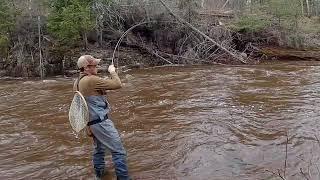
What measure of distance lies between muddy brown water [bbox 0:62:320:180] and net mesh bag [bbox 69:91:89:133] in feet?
2.88

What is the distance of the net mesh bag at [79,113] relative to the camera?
219 inches

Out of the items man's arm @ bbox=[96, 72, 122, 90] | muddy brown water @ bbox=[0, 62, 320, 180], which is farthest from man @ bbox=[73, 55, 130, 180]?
muddy brown water @ bbox=[0, 62, 320, 180]

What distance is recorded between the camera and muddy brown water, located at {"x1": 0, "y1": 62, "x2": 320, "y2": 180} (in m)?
6.36

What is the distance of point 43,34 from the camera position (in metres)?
20.9

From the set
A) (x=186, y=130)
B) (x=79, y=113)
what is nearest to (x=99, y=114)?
(x=79, y=113)

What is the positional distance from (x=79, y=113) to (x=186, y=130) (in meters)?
2.99

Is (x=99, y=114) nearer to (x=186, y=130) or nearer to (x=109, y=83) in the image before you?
(x=109, y=83)

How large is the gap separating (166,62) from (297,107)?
1129 cm

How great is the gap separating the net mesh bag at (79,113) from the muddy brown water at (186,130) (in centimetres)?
88

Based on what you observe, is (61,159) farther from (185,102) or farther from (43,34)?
(43,34)

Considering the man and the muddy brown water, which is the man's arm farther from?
the muddy brown water

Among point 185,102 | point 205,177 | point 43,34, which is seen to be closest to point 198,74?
point 185,102

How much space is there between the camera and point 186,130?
8227 millimetres

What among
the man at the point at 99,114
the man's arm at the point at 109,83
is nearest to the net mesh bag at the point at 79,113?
the man at the point at 99,114
